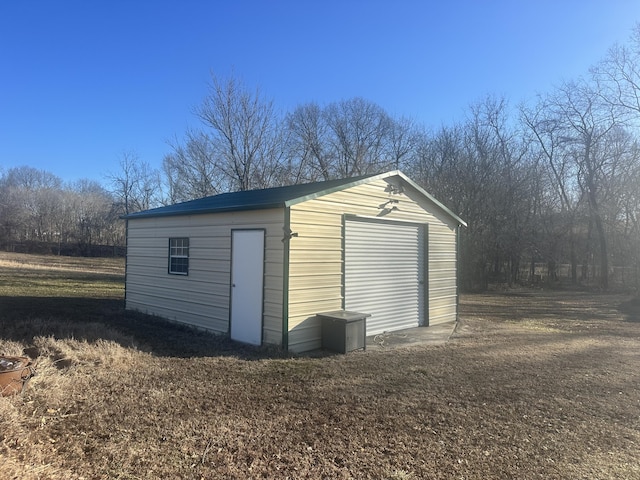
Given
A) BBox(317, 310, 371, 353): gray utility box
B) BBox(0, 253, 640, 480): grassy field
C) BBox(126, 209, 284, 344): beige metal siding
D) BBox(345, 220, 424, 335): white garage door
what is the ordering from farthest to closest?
BBox(345, 220, 424, 335): white garage door → BBox(126, 209, 284, 344): beige metal siding → BBox(317, 310, 371, 353): gray utility box → BBox(0, 253, 640, 480): grassy field

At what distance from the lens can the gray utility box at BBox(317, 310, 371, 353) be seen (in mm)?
7414

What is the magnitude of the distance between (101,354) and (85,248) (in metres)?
42.4

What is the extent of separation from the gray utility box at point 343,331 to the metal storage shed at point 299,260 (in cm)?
21

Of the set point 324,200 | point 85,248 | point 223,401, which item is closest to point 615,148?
point 324,200

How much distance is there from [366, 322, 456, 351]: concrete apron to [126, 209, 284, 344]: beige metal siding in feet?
7.21

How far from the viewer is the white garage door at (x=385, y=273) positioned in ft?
28.9

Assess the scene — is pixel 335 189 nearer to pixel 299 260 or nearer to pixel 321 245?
pixel 321 245

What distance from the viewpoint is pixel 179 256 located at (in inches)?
386

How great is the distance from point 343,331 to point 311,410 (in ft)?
9.05

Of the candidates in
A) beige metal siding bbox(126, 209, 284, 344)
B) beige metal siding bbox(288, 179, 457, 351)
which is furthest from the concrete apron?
beige metal siding bbox(126, 209, 284, 344)

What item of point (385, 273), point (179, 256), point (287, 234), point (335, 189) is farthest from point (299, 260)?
point (179, 256)

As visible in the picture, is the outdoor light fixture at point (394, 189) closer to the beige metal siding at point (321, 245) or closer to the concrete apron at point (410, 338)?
the beige metal siding at point (321, 245)

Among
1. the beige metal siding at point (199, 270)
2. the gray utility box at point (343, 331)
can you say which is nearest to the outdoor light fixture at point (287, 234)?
the beige metal siding at point (199, 270)

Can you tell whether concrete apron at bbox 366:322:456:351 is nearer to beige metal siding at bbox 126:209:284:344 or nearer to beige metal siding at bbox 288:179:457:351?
beige metal siding at bbox 288:179:457:351
